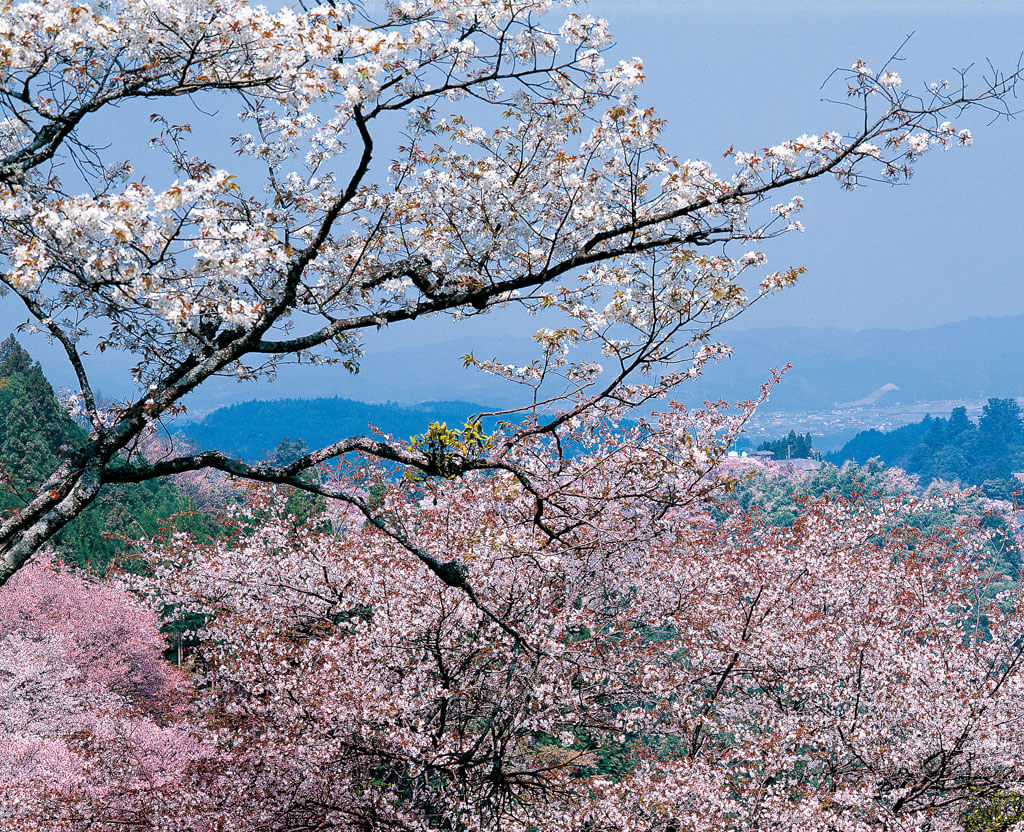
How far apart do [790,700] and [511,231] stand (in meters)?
9.97

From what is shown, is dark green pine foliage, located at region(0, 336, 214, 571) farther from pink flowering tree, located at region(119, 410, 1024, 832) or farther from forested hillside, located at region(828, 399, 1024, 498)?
forested hillside, located at region(828, 399, 1024, 498)

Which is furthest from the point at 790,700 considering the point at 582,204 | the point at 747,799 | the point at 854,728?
the point at 582,204

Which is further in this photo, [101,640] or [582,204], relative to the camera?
[101,640]

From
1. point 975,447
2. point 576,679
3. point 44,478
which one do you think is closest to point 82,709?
point 576,679

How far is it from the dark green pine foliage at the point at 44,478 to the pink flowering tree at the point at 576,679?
65.1 ft

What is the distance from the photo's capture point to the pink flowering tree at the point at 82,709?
9336 mm

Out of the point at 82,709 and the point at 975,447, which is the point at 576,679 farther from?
the point at 975,447

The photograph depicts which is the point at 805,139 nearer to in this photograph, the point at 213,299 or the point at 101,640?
the point at 213,299

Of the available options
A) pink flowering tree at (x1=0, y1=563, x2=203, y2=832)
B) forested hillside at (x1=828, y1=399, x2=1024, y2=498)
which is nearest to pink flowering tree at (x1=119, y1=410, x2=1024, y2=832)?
pink flowering tree at (x1=0, y1=563, x2=203, y2=832)

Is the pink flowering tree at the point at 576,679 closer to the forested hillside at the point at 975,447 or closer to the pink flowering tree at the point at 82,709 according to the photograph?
the pink flowering tree at the point at 82,709

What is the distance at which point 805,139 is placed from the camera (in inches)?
174

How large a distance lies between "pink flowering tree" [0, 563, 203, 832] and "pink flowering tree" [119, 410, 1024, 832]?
1829mm

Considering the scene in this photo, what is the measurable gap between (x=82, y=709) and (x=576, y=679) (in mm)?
14353

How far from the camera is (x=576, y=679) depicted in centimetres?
959
